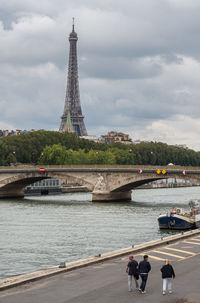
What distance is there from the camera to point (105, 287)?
77.7 ft

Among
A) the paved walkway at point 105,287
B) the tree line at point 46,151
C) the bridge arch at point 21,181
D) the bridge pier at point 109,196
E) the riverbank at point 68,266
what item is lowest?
the paved walkway at point 105,287

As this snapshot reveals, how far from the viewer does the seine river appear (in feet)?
122

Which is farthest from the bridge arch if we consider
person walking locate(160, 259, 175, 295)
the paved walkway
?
person walking locate(160, 259, 175, 295)

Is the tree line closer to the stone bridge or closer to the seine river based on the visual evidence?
the stone bridge

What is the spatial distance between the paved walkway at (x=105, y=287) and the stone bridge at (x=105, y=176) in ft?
196

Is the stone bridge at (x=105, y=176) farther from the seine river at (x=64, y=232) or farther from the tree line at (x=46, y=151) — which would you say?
the tree line at (x=46, y=151)

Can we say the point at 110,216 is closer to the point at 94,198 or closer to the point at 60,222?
the point at 60,222

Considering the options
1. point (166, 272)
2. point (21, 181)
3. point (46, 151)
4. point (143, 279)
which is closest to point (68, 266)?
point (143, 279)

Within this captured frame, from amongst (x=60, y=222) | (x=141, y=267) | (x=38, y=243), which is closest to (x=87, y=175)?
(x=60, y=222)

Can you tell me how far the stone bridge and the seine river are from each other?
10.1 m

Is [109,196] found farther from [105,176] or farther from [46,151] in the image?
[46,151]

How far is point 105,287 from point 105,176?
233ft

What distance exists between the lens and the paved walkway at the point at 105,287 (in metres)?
21.6

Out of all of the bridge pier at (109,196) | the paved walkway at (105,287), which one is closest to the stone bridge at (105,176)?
the bridge pier at (109,196)
